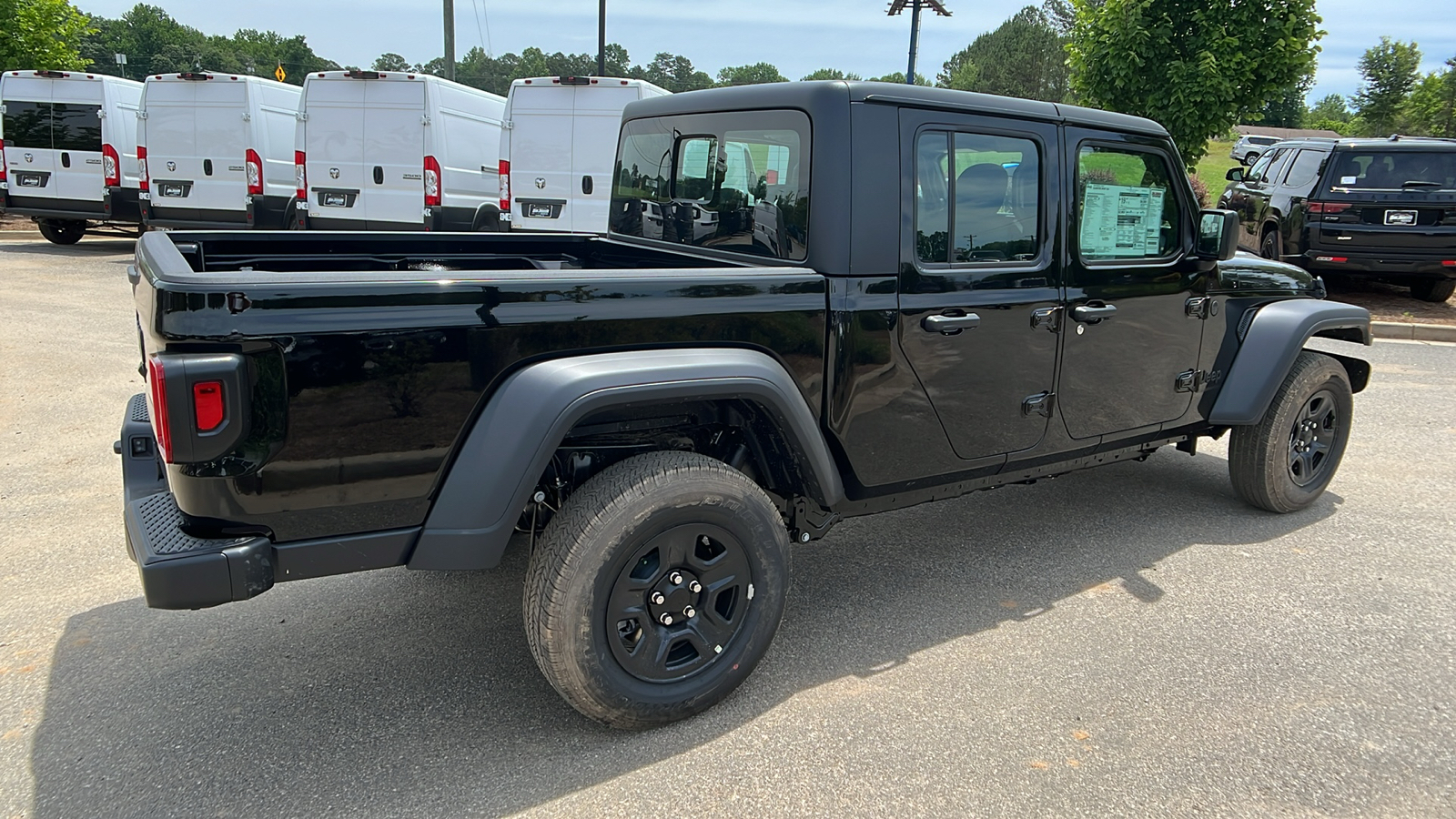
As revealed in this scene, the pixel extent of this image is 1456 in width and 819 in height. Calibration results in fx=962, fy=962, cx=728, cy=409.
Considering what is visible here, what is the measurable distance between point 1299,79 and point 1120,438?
1083 centimetres

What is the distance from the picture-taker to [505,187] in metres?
11.3

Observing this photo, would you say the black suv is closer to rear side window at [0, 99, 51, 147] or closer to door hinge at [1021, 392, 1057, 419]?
door hinge at [1021, 392, 1057, 419]

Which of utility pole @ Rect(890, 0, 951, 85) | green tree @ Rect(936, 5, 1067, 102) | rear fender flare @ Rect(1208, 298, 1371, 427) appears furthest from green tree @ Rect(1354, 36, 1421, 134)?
rear fender flare @ Rect(1208, 298, 1371, 427)

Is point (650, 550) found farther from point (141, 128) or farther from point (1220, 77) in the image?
point (141, 128)

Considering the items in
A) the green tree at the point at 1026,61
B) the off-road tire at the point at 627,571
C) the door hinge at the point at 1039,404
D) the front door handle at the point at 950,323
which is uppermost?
the green tree at the point at 1026,61

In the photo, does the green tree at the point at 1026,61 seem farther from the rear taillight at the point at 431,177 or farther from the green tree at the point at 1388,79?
the rear taillight at the point at 431,177

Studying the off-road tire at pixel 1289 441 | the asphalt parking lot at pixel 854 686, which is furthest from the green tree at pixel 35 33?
the off-road tire at pixel 1289 441

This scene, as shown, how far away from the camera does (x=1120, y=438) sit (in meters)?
4.00

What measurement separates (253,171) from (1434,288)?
48.1 ft

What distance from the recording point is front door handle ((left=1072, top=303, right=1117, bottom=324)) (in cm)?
362

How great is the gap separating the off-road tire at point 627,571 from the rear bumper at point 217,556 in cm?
40

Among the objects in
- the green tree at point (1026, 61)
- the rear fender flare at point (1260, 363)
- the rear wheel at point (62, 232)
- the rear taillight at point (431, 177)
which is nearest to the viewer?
the rear fender flare at point (1260, 363)

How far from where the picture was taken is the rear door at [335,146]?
1158cm

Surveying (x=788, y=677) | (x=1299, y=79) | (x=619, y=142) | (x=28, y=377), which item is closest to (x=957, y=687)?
(x=788, y=677)
